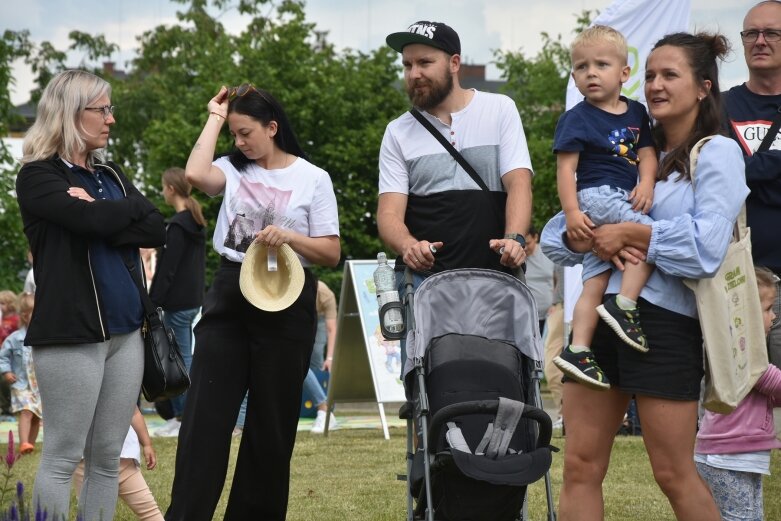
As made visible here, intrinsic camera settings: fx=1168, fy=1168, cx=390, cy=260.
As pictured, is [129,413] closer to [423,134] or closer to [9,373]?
[423,134]

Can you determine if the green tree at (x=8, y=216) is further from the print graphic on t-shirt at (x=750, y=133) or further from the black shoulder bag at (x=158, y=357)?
the print graphic on t-shirt at (x=750, y=133)

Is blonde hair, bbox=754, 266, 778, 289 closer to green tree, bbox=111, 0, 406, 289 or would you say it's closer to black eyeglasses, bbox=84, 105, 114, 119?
black eyeglasses, bbox=84, 105, 114, 119

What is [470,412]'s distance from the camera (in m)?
4.57

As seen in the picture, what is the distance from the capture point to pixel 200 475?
568 centimetres

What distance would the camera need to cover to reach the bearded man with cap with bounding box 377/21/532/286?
5328 mm

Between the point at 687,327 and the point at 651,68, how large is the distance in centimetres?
105

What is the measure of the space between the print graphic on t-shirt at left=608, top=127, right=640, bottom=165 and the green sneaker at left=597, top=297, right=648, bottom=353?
2.14ft

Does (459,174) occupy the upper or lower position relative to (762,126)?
lower

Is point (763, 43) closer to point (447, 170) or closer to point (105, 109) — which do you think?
point (447, 170)

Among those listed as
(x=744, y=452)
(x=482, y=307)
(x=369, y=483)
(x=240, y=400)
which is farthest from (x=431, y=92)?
(x=369, y=483)

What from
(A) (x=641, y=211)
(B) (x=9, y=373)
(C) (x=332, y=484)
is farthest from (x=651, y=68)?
(B) (x=9, y=373)

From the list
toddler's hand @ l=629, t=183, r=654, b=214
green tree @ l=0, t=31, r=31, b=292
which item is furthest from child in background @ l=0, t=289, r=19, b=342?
toddler's hand @ l=629, t=183, r=654, b=214

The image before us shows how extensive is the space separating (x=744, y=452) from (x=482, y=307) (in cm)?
150

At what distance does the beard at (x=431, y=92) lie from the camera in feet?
18.0
